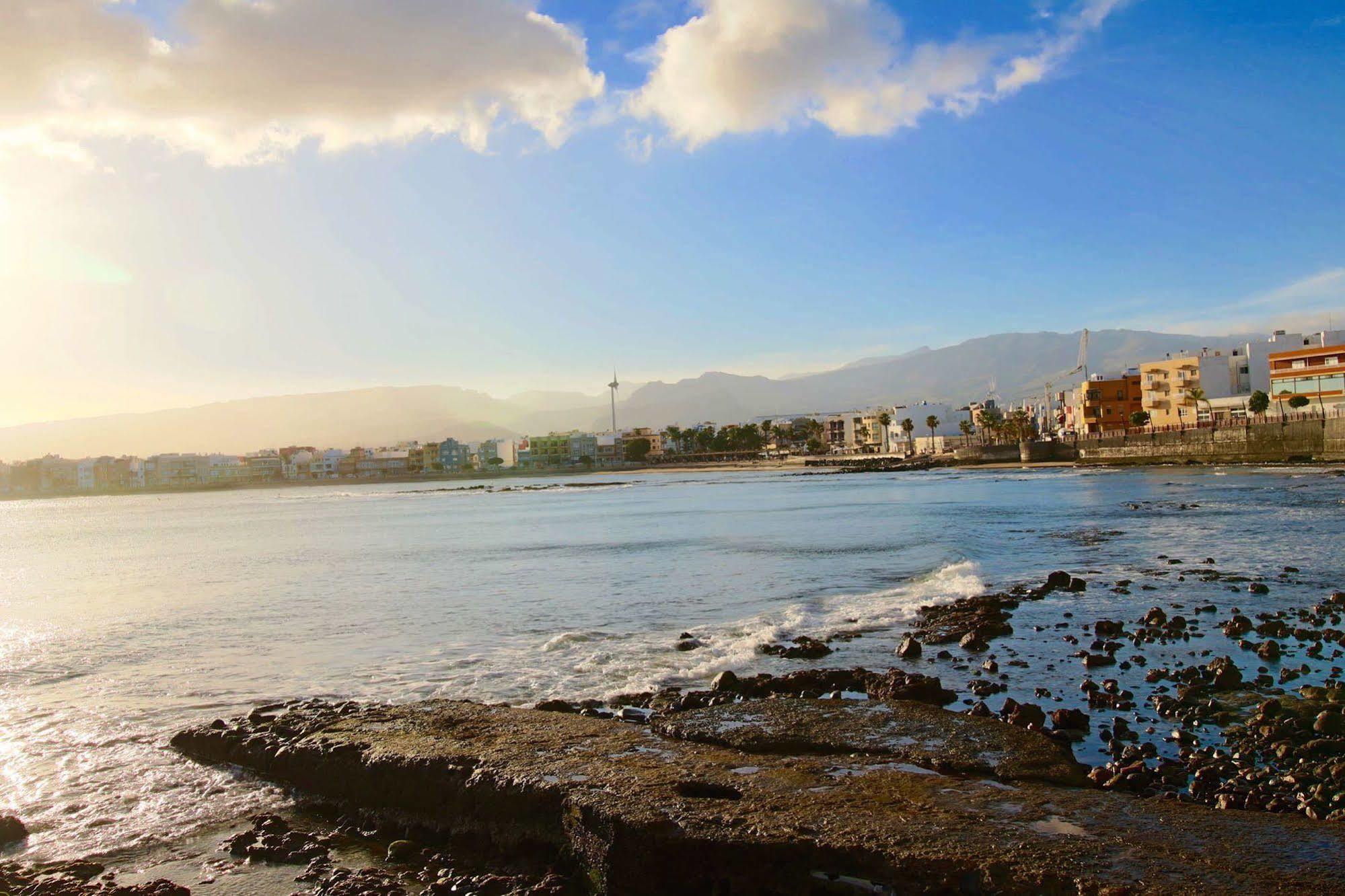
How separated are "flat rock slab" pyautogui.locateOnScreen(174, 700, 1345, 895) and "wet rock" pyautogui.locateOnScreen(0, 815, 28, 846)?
1816mm

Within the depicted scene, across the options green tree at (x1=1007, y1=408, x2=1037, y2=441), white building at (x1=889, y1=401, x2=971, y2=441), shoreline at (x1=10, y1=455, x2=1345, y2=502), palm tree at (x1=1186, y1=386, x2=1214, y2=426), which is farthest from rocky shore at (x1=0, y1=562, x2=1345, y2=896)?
white building at (x1=889, y1=401, x2=971, y2=441)

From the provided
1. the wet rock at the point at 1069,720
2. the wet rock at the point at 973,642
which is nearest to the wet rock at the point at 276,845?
the wet rock at the point at 1069,720

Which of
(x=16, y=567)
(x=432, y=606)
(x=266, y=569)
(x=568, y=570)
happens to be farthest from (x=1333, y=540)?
(x=16, y=567)

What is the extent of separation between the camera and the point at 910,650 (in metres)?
12.5

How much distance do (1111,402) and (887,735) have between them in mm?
118080

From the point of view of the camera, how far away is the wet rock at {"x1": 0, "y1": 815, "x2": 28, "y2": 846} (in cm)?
723

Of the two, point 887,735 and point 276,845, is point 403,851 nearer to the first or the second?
point 276,845

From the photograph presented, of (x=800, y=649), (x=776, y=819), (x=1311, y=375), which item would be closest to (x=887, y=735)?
(x=776, y=819)

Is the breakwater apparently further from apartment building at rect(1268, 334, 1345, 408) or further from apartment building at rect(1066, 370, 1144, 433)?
apartment building at rect(1066, 370, 1144, 433)

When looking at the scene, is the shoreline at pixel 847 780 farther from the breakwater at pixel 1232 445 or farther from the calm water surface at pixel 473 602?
the breakwater at pixel 1232 445

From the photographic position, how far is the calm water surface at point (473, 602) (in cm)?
966

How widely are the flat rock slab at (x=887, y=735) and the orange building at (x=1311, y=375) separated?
270 feet

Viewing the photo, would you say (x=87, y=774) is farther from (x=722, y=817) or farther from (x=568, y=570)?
(x=568, y=570)

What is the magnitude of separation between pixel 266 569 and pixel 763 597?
19648 mm
